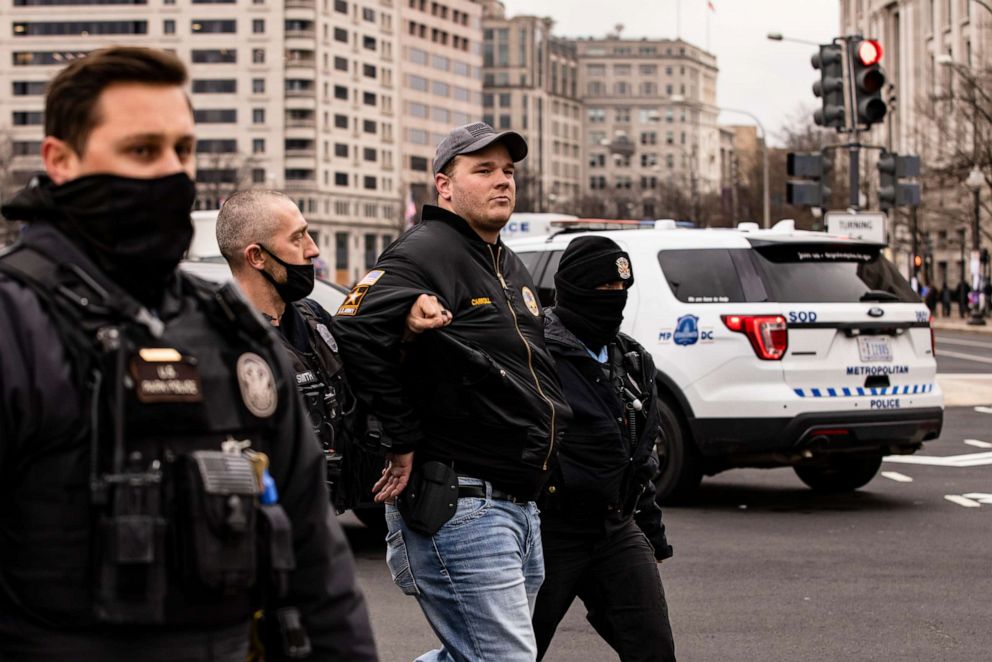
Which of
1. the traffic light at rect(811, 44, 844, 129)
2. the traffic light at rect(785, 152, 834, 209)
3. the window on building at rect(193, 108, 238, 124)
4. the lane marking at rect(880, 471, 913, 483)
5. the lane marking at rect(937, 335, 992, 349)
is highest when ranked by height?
the window on building at rect(193, 108, 238, 124)

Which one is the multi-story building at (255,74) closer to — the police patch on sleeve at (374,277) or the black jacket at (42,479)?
the police patch on sleeve at (374,277)

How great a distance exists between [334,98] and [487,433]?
14988cm

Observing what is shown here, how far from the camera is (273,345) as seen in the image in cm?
279

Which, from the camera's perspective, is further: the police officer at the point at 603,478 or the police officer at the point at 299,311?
the police officer at the point at 603,478

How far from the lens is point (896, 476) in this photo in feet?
42.4

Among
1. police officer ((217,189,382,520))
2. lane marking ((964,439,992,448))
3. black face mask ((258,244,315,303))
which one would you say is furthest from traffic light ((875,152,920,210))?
black face mask ((258,244,315,303))

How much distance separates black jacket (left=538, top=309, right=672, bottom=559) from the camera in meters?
5.27

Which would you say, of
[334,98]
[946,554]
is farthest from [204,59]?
[946,554]

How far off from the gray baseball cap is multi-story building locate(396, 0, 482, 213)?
155 meters

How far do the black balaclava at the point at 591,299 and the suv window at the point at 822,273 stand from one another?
5.26 m

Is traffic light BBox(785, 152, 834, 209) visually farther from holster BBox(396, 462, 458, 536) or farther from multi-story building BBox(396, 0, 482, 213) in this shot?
multi-story building BBox(396, 0, 482, 213)

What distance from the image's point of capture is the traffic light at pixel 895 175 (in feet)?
62.7

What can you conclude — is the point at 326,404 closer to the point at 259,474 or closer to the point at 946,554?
the point at 259,474

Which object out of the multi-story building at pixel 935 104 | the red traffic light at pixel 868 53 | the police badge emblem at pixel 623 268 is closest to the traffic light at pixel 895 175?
the red traffic light at pixel 868 53
